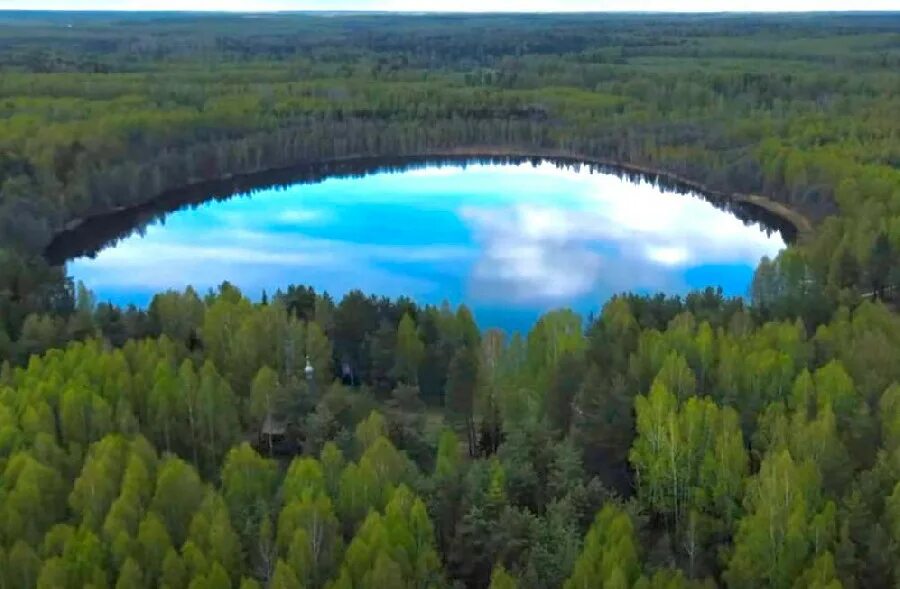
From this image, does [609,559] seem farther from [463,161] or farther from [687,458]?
[463,161]

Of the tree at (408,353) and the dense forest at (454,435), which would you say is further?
the tree at (408,353)

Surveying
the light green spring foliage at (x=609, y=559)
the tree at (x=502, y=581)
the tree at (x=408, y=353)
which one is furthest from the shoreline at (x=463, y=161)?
the tree at (x=502, y=581)

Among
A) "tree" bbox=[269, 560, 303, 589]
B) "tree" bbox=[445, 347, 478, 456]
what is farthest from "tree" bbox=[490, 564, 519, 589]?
"tree" bbox=[445, 347, 478, 456]

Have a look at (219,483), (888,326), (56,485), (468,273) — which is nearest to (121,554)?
(56,485)

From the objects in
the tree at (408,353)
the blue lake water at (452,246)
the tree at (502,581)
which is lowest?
the blue lake water at (452,246)

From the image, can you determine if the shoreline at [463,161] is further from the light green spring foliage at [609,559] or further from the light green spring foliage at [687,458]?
the light green spring foliage at [609,559]

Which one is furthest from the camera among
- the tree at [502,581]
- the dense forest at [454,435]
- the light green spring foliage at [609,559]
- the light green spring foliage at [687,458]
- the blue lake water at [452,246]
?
the blue lake water at [452,246]

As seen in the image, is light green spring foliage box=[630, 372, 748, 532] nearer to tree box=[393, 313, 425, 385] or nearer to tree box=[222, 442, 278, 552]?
tree box=[222, 442, 278, 552]

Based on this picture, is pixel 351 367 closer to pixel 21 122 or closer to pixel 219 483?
pixel 219 483

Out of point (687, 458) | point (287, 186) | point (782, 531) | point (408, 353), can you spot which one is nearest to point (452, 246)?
point (287, 186)
